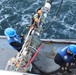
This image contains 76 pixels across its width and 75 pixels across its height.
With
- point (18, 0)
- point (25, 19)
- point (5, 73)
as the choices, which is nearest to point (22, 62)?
point (5, 73)

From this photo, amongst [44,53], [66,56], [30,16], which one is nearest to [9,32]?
[44,53]

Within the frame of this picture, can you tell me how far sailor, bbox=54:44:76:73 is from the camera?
8.58 m

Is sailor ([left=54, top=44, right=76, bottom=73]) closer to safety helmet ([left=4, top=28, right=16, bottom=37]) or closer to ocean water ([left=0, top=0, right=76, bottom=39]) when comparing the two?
safety helmet ([left=4, top=28, right=16, bottom=37])

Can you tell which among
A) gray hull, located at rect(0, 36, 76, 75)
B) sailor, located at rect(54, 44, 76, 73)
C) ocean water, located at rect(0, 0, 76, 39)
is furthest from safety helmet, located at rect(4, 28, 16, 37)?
ocean water, located at rect(0, 0, 76, 39)

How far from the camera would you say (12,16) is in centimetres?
1905

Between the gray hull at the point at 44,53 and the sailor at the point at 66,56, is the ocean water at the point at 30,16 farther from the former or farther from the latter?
the sailor at the point at 66,56

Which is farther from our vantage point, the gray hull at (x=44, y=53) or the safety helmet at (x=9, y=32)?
the gray hull at (x=44, y=53)

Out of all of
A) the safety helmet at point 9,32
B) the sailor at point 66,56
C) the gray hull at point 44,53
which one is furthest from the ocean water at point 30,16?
the sailor at point 66,56

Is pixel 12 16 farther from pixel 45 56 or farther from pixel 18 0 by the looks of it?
pixel 45 56

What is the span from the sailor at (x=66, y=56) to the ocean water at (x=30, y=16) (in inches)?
300

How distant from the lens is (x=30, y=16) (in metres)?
18.9

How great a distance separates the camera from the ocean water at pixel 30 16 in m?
17.0

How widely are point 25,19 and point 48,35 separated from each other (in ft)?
9.54

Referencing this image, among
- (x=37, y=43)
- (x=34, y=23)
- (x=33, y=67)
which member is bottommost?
(x=33, y=67)
